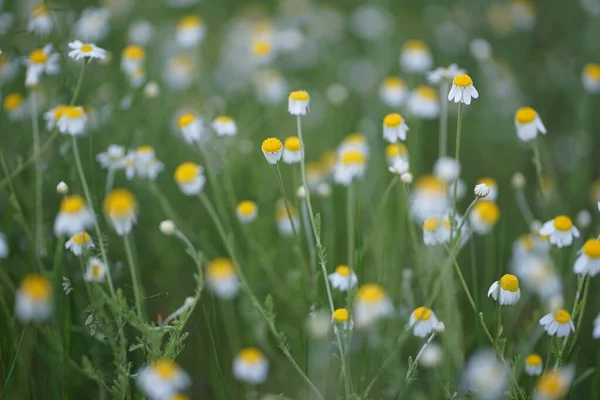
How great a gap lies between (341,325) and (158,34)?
3.25 meters

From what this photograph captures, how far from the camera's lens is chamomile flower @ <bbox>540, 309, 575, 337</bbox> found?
5.62 feet

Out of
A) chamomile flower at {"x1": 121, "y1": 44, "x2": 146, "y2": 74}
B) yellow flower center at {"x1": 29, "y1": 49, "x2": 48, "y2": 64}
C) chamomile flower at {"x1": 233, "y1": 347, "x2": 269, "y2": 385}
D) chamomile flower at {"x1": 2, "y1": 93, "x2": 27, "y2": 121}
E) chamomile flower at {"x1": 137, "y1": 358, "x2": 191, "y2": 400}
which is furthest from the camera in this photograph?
chamomile flower at {"x1": 121, "y1": 44, "x2": 146, "y2": 74}

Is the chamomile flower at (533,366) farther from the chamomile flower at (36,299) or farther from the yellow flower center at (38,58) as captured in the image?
the yellow flower center at (38,58)

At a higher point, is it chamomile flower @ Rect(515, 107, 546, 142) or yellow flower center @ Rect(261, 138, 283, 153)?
yellow flower center @ Rect(261, 138, 283, 153)

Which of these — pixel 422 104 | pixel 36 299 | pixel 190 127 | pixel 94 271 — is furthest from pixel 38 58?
pixel 422 104

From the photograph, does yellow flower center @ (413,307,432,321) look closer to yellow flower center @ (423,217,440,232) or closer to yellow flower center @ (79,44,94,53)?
yellow flower center @ (423,217,440,232)

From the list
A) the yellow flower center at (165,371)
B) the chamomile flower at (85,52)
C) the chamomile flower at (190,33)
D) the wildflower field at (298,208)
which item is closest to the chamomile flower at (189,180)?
the wildflower field at (298,208)

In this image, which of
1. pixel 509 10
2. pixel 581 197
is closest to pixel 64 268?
pixel 581 197

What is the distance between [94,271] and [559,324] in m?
1.33

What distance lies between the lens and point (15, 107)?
2.67m

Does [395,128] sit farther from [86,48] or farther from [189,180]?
[86,48]

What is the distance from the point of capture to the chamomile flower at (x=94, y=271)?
64.6 inches

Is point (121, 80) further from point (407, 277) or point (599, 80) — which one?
point (599, 80)

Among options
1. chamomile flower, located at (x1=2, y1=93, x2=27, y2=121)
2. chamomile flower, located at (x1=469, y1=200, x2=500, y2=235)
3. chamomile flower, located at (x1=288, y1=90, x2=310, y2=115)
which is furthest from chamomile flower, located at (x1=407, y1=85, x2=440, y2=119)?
chamomile flower, located at (x1=2, y1=93, x2=27, y2=121)
